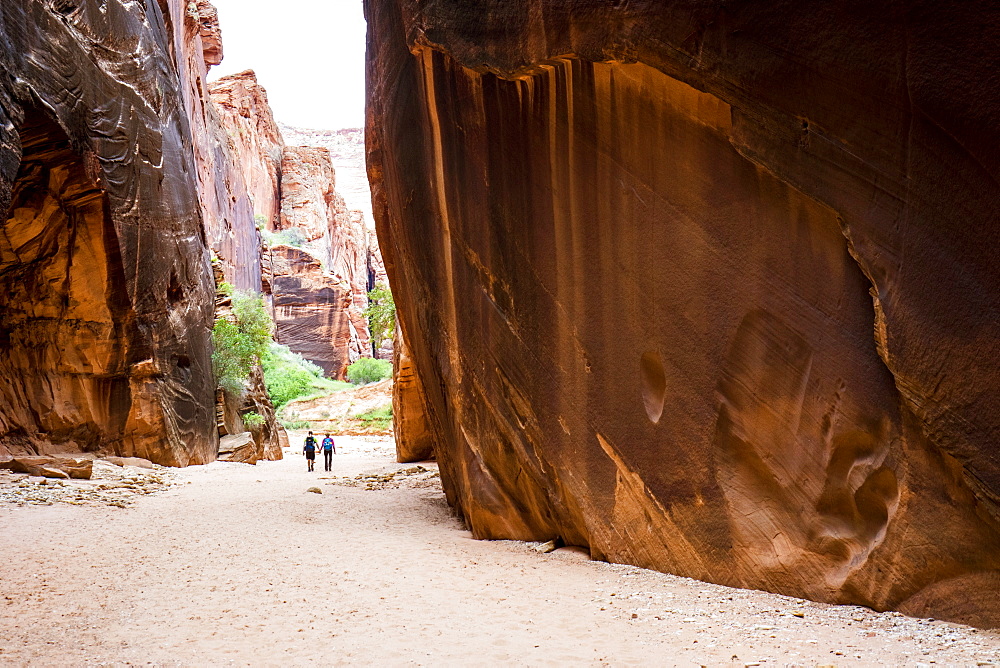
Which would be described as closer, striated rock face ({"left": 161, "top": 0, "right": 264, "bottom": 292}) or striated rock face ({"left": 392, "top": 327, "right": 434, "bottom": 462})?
striated rock face ({"left": 392, "top": 327, "right": 434, "bottom": 462})

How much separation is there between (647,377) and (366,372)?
46.9 metres

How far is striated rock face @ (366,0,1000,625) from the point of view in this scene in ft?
14.4

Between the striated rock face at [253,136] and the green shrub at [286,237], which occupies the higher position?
the striated rock face at [253,136]

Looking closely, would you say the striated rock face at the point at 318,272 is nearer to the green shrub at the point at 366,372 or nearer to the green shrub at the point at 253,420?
the green shrub at the point at 366,372

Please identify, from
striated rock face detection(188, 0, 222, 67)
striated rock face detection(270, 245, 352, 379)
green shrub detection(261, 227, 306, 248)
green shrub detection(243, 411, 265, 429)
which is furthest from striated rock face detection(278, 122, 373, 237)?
green shrub detection(243, 411, 265, 429)

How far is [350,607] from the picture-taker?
585 centimetres

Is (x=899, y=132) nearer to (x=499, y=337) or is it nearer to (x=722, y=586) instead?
(x=722, y=586)

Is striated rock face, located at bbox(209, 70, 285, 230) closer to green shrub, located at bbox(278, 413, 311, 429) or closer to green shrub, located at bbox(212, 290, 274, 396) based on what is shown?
green shrub, located at bbox(278, 413, 311, 429)

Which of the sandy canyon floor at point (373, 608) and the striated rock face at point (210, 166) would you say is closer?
the sandy canyon floor at point (373, 608)

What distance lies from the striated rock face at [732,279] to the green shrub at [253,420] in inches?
691

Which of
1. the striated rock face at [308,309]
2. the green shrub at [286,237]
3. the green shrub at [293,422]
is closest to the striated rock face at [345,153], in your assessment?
the green shrub at [286,237]

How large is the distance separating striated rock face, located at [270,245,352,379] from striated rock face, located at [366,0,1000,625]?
47576 mm

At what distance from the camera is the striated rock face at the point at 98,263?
647 inches

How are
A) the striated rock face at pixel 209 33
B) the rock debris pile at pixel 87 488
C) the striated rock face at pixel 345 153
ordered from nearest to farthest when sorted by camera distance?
the rock debris pile at pixel 87 488 → the striated rock face at pixel 209 33 → the striated rock face at pixel 345 153
